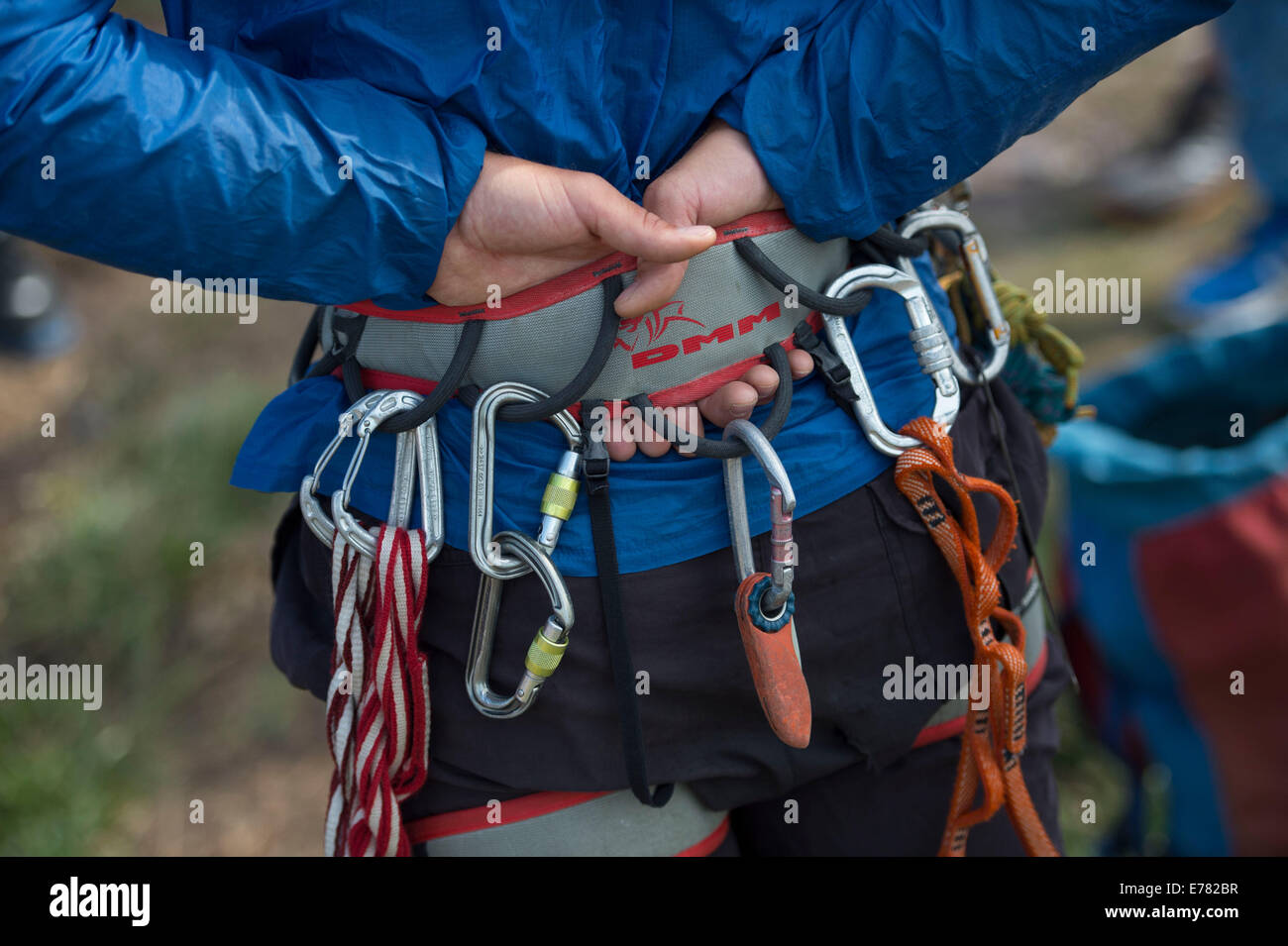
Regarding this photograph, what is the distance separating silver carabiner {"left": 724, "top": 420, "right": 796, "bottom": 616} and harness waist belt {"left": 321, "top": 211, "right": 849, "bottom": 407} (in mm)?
82

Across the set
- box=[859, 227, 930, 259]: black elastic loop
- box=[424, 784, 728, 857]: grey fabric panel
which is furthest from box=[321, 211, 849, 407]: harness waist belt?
box=[424, 784, 728, 857]: grey fabric panel

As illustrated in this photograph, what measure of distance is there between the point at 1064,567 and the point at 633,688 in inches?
61.1

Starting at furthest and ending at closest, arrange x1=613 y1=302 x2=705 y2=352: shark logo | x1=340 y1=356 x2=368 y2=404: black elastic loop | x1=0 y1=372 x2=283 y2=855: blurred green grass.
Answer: x1=0 y1=372 x2=283 y2=855: blurred green grass < x1=340 y1=356 x2=368 y2=404: black elastic loop < x1=613 y1=302 x2=705 y2=352: shark logo

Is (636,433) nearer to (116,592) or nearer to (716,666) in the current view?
(716,666)

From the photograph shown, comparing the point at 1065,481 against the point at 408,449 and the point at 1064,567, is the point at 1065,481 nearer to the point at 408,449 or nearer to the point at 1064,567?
the point at 1064,567

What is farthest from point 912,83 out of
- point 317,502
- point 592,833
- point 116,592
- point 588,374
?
point 116,592

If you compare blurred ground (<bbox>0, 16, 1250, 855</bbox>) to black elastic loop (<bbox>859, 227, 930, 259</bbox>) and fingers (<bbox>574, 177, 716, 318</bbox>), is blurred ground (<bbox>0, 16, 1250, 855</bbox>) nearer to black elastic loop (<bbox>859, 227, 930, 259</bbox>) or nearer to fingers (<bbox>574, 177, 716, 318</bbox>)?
black elastic loop (<bbox>859, 227, 930, 259</bbox>)

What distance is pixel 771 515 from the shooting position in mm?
1076

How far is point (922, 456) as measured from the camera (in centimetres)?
111

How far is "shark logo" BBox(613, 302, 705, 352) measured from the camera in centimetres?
106

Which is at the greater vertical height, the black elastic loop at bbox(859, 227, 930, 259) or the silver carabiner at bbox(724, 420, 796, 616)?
the black elastic loop at bbox(859, 227, 930, 259)

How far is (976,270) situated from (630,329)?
0.47m

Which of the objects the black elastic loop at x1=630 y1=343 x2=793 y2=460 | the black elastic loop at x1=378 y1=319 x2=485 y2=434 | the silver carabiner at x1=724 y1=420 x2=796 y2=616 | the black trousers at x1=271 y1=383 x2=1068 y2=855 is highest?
the black elastic loop at x1=378 y1=319 x2=485 y2=434

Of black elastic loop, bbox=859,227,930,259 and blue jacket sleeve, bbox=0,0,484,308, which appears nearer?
blue jacket sleeve, bbox=0,0,484,308
